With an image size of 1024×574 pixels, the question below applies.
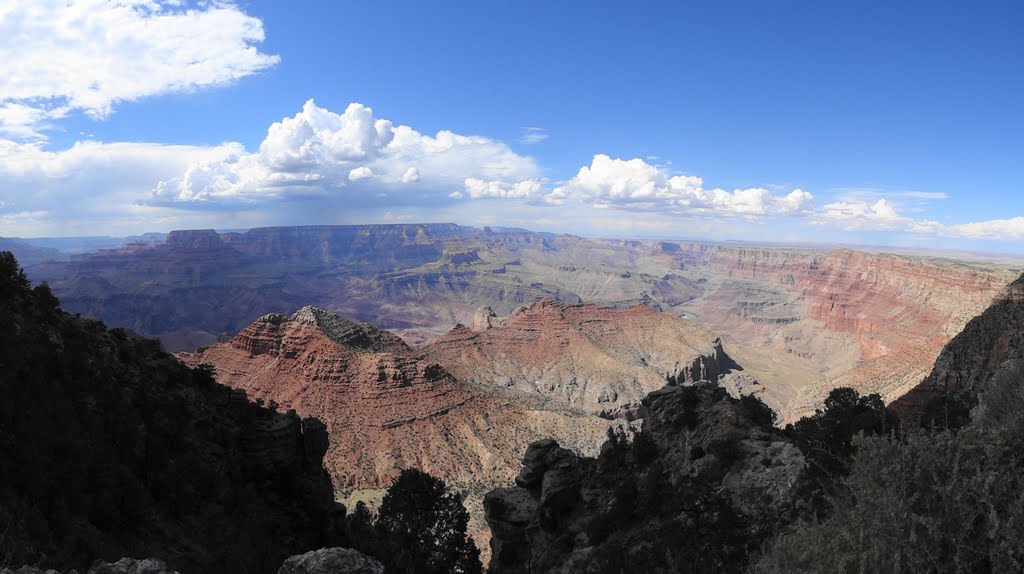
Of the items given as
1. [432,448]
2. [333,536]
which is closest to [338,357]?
[432,448]

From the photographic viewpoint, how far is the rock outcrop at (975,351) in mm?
41281

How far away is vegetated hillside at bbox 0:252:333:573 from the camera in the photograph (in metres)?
12.4

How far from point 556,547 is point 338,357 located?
48.1m

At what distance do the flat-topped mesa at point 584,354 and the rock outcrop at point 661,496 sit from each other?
61.9 meters

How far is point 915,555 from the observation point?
7668mm

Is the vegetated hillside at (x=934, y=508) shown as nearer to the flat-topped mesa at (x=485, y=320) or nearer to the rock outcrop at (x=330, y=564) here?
the rock outcrop at (x=330, y=564)

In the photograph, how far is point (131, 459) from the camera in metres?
16.9

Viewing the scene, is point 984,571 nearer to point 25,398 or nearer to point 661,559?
point 661,559

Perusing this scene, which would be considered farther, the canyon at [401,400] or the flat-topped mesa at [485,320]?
the flat-topped mesa at [485,320]

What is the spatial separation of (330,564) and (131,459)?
39.8 ft

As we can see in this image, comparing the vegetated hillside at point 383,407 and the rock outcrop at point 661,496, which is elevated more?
the rock outcrop at point 661,496

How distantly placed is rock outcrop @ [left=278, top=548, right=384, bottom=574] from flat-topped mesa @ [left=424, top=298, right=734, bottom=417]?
253 feet

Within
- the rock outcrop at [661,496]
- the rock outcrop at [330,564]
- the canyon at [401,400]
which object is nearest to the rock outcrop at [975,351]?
the canyon at [401,400]

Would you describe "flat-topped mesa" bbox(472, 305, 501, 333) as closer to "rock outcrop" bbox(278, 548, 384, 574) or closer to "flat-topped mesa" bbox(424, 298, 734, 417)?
"flat-topped mesa" bbox(424, 298, 734, 417)
